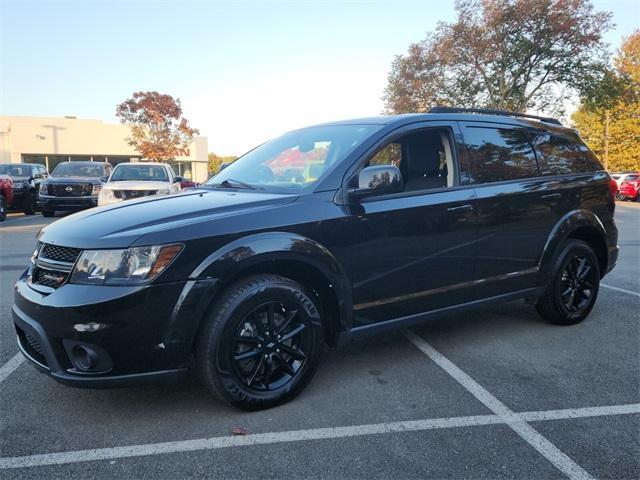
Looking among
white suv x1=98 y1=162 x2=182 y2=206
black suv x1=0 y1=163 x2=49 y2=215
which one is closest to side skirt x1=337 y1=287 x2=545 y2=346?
white suv x1=98 y1=162 x2=182 y2=206

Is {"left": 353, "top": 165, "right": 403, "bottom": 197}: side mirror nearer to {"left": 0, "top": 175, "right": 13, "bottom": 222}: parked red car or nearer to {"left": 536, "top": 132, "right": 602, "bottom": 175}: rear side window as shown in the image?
{"left": 536, "top": 132, "right": 602, "bottom": 175}: rear side window

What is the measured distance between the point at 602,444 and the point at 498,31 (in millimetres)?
27211

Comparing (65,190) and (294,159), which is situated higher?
(294,159)

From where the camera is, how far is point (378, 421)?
113 inches

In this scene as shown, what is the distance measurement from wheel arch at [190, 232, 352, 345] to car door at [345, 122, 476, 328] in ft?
0.41

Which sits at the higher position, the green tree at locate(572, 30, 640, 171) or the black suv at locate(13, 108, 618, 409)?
the green tree at locate(572, 30, 640, 171)

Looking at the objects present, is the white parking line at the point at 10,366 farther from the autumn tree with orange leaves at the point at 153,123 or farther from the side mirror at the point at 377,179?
the autumn tree with orange leaves at the point at 153,123

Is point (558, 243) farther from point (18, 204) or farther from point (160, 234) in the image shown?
point (18, 204)

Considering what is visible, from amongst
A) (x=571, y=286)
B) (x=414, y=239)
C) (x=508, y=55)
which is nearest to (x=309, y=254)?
(x=414, y=239)

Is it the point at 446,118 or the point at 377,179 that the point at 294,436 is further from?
the point at 446,118

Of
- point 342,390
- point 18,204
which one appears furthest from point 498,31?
point 342,390

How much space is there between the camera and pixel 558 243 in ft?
14.2

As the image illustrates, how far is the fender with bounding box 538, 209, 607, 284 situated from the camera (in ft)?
14.0

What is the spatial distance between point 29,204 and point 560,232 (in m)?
16.0
